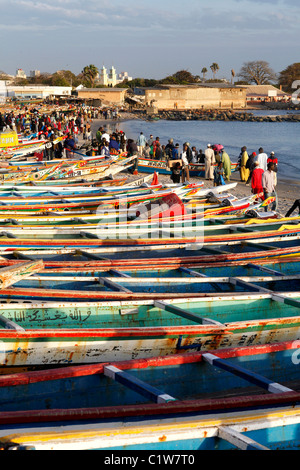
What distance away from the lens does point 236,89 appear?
119m

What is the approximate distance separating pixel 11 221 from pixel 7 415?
8.62 m

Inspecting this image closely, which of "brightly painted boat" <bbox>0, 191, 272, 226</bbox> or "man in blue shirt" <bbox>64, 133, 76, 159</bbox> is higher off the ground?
"man in blue shirt" <bbox>64, 133, 76, 159</bbox>

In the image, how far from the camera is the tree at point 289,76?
16338cm

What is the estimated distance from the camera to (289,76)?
16462 centimetres

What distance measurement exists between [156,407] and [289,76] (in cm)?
17205

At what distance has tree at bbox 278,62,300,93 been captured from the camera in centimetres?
16338

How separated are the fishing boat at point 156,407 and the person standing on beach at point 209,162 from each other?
16.5m

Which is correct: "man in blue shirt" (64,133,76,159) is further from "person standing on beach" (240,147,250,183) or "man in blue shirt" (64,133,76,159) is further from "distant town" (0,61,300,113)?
"distant town" (0,61,300,113)

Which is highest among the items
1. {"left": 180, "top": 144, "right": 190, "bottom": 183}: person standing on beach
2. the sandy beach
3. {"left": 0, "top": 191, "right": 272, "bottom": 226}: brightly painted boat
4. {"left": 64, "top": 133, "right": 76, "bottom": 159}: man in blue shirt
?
{"left": 64, "top": 133, "right": 76, "bottom": 159}: man in blue shirt

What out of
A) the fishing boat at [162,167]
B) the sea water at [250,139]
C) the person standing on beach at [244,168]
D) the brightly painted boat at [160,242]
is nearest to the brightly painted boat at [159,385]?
the brightly painted boat at [160,242]

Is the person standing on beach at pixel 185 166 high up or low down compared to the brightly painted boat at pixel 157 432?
up

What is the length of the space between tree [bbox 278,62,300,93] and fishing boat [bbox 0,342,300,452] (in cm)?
16406

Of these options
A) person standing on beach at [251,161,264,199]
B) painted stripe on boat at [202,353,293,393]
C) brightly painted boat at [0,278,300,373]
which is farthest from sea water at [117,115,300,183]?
painted stripe on boat at [202,353,293,393]

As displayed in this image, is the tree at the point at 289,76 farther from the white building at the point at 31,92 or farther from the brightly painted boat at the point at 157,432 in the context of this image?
the brightly painted boat at the point at 157,432
